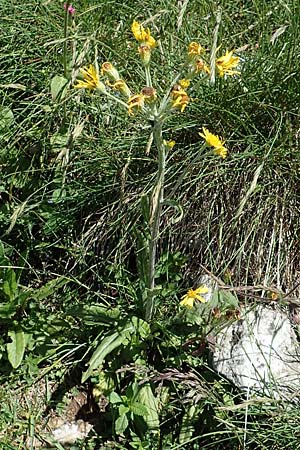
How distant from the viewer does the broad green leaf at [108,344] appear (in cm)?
185

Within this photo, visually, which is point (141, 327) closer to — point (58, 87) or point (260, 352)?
point (260, 352)

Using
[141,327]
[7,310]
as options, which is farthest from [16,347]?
[141,327]

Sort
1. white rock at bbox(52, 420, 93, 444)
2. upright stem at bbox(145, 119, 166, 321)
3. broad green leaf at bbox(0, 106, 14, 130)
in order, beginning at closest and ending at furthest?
1. upright stem at bbox(145, 119, 166, 321)
2. white rock at bbox(52, 420, 93, 444)
3. broad green leaf at bbox(0, 106, 14, 130)

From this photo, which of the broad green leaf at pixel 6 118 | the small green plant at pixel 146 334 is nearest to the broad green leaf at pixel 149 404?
the small green plant at pixel 146 334

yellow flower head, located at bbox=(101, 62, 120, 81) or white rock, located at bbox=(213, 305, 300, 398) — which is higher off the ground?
yellow flower head, located at bbox=(101, 62, 120, 81)

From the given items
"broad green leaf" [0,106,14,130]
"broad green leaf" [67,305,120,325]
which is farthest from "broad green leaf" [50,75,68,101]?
"broad green leaf" [67,305,120,325]

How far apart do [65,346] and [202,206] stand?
0.57 meters

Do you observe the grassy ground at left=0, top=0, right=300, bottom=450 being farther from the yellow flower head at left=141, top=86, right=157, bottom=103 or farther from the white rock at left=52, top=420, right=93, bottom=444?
the yellow flower head at left=141, top=86, right=157, bottom=103

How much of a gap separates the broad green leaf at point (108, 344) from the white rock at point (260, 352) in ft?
0.81

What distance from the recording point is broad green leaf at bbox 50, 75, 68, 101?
2.15 meters

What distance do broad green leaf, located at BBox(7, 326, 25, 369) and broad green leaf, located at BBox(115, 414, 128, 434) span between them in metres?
0.33

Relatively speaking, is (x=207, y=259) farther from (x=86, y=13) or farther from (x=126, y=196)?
(x=86, y=13)

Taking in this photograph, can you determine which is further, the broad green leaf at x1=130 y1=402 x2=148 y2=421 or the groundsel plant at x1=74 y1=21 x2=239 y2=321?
the broad green leaf at x1=130 y1=402 x2=148 y2=421

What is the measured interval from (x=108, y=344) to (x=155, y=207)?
17.2 inches
